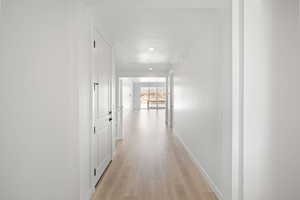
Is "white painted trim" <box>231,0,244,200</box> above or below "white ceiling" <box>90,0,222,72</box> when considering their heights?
below

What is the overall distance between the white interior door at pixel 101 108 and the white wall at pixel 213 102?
5.57ft

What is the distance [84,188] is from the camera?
210cm

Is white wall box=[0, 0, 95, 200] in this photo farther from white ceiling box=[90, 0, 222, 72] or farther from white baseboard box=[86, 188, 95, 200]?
white ceiling box=[90, 0, 222, 72]

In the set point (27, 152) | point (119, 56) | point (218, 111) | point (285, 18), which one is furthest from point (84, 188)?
point (119, 56)

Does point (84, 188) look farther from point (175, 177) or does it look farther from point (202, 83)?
point (202, 83)

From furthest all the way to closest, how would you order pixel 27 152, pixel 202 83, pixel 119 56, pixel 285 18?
1. pixel 119 56
2. pixel 202 83
3. pixel 27 152
4. pixel 285 18

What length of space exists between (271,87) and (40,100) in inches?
85.7

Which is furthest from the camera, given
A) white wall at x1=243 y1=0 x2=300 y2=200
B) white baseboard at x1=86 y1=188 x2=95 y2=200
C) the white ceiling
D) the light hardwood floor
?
the light hardwood floor

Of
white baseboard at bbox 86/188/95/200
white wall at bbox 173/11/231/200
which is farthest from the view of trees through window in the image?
white baseboard at bbox 86/188/95/200

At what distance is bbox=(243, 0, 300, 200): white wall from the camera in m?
1.51

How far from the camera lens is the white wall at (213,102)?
1705 mm

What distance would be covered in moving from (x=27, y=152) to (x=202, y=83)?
2.66 meters

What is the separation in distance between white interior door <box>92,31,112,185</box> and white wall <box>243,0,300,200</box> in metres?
1.94

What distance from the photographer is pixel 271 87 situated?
60.1 inches
